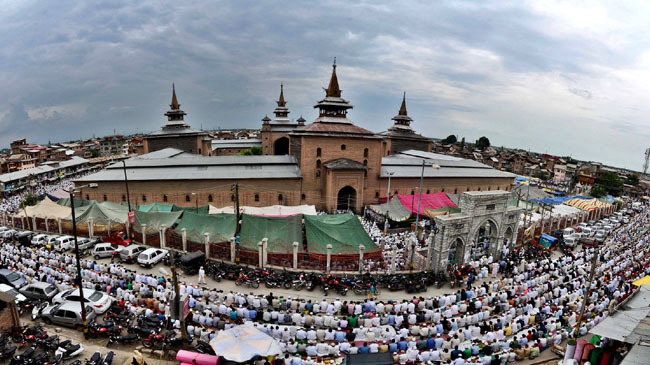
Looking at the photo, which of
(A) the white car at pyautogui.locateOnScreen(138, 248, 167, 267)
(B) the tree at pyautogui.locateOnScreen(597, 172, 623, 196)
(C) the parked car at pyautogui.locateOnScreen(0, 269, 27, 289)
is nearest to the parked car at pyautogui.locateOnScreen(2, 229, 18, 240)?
(C) the parked car at pyautogui.locateOnScreen(0, 269, 27, 289)

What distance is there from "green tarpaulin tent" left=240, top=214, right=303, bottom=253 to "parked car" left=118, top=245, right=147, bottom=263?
24.0ft

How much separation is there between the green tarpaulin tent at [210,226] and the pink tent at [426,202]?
18.0 m

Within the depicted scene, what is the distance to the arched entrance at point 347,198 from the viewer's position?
37469mm

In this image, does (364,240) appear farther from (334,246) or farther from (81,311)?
(81,311)

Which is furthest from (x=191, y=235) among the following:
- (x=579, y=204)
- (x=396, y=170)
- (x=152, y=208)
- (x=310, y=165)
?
(x=579, y=204)

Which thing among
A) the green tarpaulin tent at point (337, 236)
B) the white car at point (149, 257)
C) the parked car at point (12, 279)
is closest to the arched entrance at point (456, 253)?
the green tarpaulin tent at point (337, 236)

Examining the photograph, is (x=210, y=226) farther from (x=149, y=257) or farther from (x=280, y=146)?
(x=280, y=146)

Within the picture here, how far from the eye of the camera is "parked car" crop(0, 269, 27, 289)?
17.5 metres

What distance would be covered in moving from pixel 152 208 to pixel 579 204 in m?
48.2

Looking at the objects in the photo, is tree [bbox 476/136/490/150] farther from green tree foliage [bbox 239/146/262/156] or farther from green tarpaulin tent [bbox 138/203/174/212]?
green tarpaulin tent [bbox 138/203/174/212]

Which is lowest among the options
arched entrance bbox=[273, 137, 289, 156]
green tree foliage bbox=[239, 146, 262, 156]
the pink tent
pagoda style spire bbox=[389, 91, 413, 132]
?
the pink tent

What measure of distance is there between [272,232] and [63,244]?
49.9ft

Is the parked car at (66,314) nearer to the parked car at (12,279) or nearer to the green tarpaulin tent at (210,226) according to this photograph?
the parked car at (12,279)

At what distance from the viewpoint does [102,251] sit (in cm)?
2238
